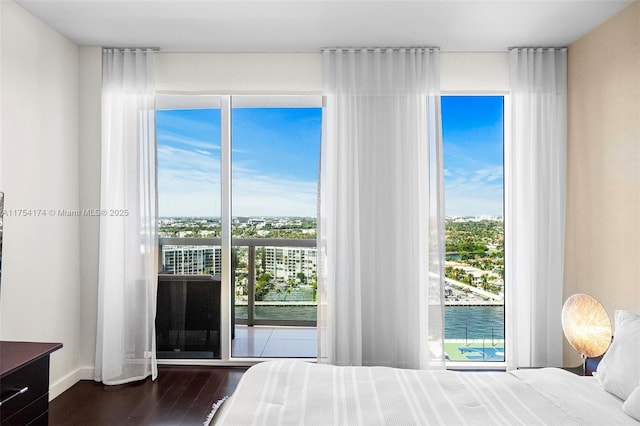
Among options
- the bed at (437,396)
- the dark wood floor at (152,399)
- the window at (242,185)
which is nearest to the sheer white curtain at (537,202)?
the bed at (437,396)

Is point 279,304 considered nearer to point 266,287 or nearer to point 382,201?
point 266,287

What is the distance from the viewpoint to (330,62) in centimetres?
377

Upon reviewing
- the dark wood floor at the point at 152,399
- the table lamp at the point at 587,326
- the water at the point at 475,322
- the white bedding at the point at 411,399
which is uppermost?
the table lamp at the point at 587,326

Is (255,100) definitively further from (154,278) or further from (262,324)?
(262,324)

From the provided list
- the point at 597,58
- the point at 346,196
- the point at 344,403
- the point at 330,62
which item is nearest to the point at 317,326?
the point at 346,196

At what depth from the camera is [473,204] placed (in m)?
4.03

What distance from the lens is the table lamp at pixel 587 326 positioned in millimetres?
2714

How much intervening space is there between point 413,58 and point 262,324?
2669 mm

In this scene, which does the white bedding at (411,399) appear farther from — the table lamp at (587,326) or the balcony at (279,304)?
the balcony at (279,304)

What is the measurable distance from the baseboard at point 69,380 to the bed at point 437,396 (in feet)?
6.67

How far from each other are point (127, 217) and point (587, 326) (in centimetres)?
344

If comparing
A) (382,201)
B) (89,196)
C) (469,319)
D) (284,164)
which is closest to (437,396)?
(382,201)

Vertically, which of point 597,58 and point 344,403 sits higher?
point 597,58

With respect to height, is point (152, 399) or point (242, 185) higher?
point (242, 185)
